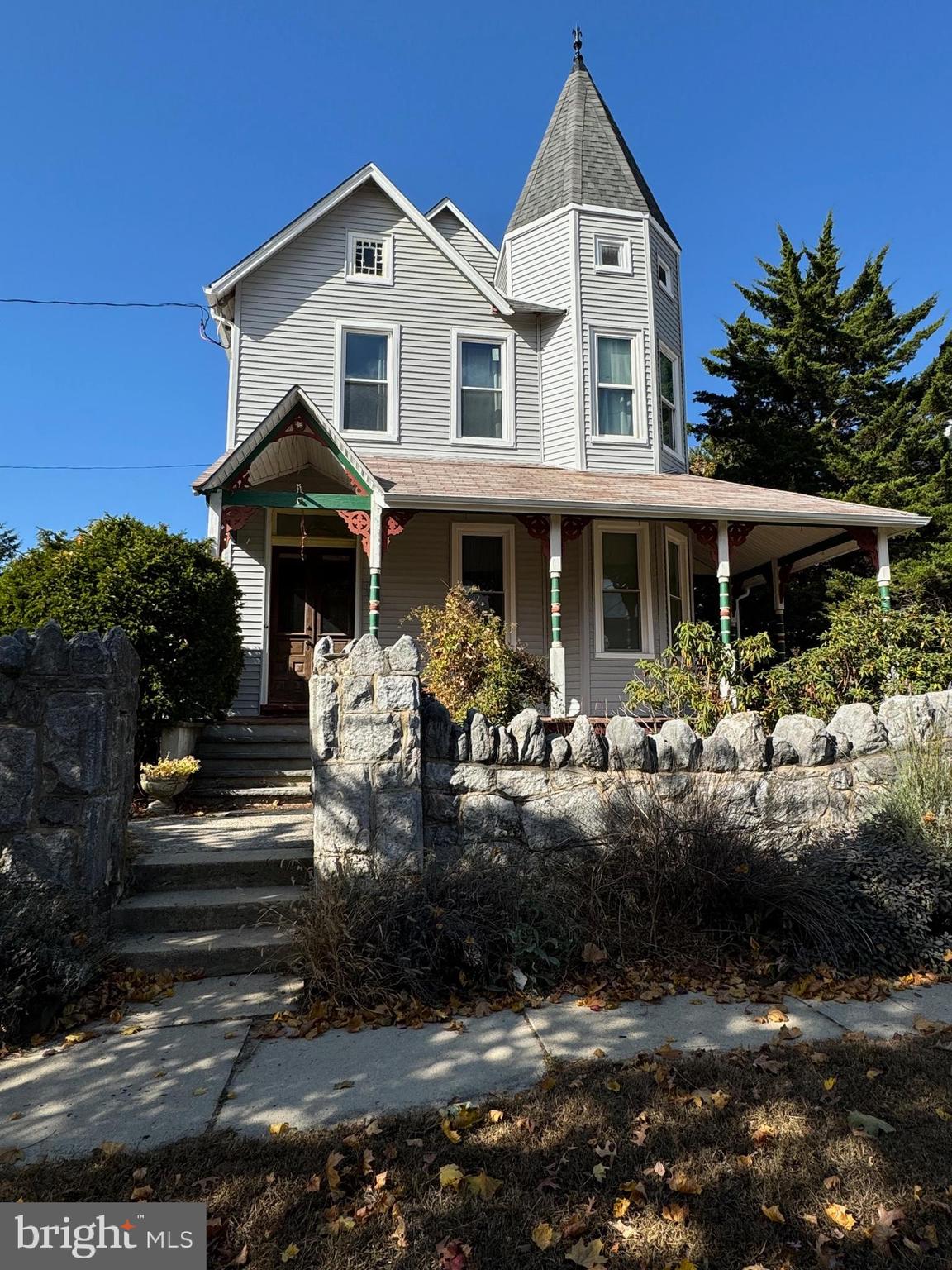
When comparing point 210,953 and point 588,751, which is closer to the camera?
point 210,953

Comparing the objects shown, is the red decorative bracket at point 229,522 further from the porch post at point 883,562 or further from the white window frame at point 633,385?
the porch post at point 883,562

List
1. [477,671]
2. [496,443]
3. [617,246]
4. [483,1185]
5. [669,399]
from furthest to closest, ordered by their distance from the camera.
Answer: [669,399] → [617,246] → [496,443] → [477,671] → [483,1185]

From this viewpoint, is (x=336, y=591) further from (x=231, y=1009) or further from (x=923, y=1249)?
(x=923, y=1249)

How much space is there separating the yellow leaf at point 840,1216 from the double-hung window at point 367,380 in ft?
35.4

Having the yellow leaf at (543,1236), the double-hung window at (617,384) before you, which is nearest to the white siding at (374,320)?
the double-hung window at (617,384)

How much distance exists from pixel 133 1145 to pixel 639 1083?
5.72 ft

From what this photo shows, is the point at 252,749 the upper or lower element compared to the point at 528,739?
lower

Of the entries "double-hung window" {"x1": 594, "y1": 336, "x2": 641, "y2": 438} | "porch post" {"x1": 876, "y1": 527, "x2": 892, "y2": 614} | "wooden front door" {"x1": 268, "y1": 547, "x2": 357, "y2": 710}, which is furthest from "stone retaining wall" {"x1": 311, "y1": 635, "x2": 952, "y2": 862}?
"double-hung window" {"x1": 594, "y1": 336, "x2": 641, "y2": 438}

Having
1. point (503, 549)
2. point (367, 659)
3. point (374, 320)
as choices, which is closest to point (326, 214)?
point (374, 320)

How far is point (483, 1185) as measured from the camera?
218 cm

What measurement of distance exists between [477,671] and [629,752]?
376 centimetres

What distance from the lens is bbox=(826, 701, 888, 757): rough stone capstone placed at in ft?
16.9

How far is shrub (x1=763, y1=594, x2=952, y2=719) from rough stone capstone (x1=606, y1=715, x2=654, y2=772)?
135 inches

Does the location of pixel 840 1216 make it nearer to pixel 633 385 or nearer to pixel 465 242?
pixel 633 385
